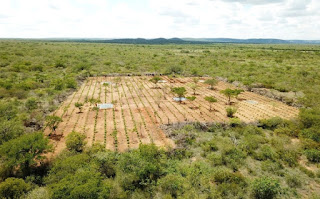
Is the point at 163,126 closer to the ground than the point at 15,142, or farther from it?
closer to the ground

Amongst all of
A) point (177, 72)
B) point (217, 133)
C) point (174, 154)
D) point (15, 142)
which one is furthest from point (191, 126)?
point (177, 72)

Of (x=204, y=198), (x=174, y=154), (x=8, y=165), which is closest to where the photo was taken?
(x=204, y=198)

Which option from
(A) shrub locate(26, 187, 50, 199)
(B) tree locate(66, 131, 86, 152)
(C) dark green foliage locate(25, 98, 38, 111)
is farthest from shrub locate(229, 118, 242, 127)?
(C) dark green foliage locate(25, 98, 38, 111)

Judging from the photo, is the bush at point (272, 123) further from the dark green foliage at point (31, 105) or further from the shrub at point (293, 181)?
the dark green foliage at point (31, 105)

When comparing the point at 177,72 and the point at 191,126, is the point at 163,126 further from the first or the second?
the point at 177,72

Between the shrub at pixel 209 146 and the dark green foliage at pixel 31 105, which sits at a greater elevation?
the dark green foliage at pixel 31 105

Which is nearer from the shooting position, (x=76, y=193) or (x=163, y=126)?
(x=76, y=193)

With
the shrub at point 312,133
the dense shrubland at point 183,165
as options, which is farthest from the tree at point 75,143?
the shrub at point 312,133
